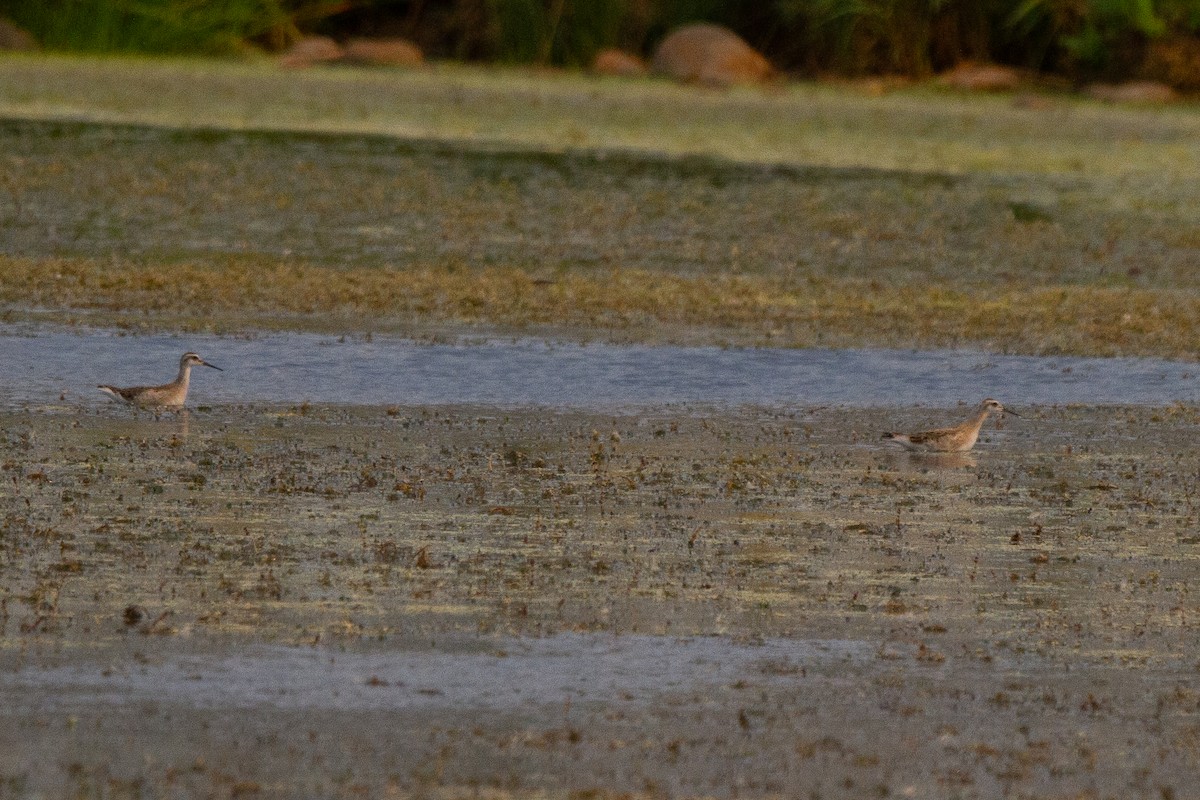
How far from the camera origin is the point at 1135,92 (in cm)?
3447

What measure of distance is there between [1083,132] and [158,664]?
78.8 ft

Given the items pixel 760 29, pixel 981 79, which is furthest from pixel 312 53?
pixel 981 79

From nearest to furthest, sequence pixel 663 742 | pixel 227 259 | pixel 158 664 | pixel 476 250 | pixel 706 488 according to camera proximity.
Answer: pixel 663 742 → pixel 158 664 → pixel 706 488 → pixel 227 259 → pixel 476 250

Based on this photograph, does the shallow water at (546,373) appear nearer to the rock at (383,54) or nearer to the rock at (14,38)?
the rock at (14,38)

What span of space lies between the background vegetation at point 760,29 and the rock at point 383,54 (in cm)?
92

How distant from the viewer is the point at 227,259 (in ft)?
52.8

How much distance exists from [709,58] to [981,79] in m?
4.06

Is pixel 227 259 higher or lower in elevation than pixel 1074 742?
lower

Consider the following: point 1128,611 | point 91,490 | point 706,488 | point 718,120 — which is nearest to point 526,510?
point 706,488

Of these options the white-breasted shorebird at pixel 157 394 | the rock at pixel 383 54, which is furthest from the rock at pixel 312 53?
the white-breasted shorebird at pixel 157 394

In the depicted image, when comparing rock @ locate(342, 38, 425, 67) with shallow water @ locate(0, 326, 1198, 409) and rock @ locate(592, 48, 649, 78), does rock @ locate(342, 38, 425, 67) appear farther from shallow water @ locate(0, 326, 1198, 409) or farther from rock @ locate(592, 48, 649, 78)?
shallow water @ locate(0, 326, 1198, 409)

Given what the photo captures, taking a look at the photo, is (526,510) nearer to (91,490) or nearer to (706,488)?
(706,488)

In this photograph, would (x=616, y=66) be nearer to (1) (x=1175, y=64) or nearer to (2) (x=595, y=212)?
(1) (x=1175, y=64)

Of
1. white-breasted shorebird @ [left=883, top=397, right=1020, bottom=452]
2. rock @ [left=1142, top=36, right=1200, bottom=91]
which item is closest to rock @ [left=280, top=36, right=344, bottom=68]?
rock @ [left=1142, top=36, right=1200, bottom=91]
